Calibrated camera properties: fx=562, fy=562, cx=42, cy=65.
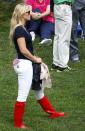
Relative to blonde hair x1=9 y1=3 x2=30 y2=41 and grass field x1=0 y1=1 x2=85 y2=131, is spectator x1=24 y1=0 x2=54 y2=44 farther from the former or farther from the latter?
blonde hair x1=9 y1=3 x2=30 y2=41

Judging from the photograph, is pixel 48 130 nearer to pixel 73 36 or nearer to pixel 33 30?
pixel 73 36

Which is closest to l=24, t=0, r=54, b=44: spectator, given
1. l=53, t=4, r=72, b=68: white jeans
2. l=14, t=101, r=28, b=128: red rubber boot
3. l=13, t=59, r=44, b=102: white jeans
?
l=53, t=4, r=72, b=68: white jeans

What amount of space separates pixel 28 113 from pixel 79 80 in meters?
2.19

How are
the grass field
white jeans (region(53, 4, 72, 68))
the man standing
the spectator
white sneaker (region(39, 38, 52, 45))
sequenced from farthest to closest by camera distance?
white sneaker (region(39, 38, 52, 45)), the spectator, the man standing, white jeans (region(53, 4, 72, 68)), the grass field

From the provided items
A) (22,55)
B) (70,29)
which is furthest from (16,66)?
(70,29)

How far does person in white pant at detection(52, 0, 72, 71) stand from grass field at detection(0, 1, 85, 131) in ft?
0.74

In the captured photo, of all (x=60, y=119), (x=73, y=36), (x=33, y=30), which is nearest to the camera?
(x=60, y=119)

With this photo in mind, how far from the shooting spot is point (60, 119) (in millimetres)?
7531

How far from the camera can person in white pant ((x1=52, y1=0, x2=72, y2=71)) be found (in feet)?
33.6

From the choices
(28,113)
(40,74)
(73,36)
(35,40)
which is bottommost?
(35,40)

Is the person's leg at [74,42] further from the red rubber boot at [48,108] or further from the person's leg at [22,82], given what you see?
the person's leg at [22,82]

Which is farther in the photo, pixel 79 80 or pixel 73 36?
pixel 73 36

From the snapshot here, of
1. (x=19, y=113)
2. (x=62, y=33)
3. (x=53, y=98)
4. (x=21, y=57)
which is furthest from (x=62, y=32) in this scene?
(x=19, y=113)

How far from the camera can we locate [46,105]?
755 cm
